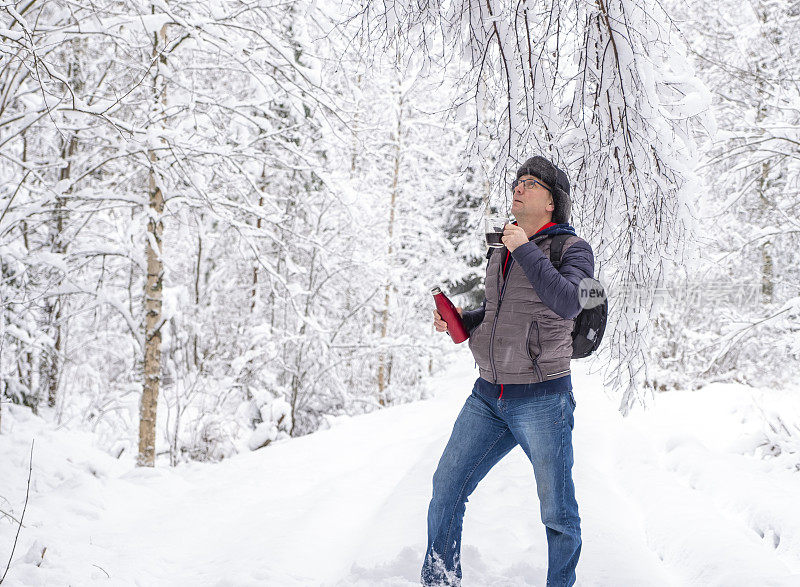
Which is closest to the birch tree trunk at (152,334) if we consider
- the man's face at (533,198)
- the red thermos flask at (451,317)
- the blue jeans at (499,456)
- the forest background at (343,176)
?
the forest background at (343,176)

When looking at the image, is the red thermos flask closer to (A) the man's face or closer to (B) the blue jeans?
(B) the blue jeans

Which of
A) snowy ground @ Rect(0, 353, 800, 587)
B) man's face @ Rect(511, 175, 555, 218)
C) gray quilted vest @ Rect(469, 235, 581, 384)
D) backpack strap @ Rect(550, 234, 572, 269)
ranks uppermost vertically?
man's face @ Rect(511, 175, 555, 218)

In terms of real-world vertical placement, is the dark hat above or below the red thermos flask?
above

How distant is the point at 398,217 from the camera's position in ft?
45.7

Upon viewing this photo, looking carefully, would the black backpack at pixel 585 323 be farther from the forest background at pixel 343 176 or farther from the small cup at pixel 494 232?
the forest background at pixel 343 176

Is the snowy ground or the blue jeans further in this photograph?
the snowy ground

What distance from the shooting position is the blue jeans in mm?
2152

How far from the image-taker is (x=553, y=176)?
2.26 metres

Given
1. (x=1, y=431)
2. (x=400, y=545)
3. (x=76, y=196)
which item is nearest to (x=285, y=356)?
(x=1, y=431)

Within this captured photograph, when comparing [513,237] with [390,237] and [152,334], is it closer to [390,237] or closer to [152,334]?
[152,334]

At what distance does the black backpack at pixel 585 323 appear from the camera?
217 cm

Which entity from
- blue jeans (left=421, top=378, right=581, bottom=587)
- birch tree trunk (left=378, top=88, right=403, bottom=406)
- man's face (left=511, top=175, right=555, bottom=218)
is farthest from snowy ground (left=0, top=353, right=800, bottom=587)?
birch tree trunk (left=378, top=88, right=403, bottom=406)

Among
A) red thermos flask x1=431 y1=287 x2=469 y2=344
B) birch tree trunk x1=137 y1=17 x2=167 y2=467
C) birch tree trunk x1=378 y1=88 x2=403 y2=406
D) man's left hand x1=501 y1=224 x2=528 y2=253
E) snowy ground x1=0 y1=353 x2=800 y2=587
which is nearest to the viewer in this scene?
man's left hand x1=501 y1=224 x2=528 y2=253

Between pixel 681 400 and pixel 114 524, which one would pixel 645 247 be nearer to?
pixel 114 524
